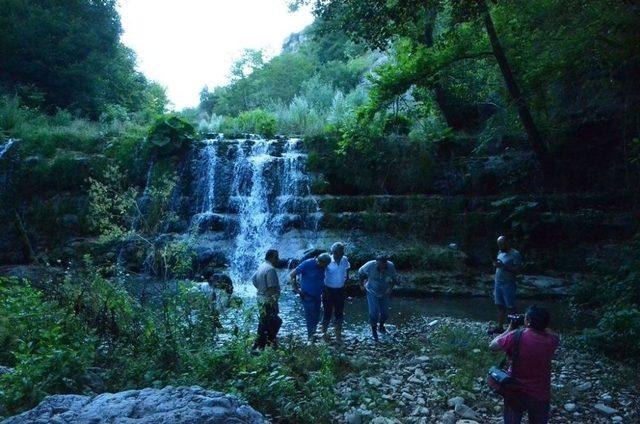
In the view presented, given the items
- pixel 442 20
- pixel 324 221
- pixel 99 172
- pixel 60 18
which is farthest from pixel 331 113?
pixel 60 18

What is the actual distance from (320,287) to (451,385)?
9.06 feet

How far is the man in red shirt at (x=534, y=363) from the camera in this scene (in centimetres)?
436

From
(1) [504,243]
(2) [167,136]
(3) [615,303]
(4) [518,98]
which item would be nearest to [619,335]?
(3) [615,303]

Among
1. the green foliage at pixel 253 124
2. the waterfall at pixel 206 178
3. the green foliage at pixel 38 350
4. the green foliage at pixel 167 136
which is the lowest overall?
the green foliage at pixel 38 350

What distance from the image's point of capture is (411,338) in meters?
9.54

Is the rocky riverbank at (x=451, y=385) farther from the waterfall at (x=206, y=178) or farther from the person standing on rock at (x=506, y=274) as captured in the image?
the waterfall at (x=206, y=178)

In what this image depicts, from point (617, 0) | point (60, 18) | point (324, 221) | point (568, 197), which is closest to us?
point (617, 0)

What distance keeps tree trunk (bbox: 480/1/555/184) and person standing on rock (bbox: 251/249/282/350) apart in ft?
34.7

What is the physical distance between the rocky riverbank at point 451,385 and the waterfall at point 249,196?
967 cm

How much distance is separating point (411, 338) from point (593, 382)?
3289mm

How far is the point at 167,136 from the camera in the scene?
68.9 feet

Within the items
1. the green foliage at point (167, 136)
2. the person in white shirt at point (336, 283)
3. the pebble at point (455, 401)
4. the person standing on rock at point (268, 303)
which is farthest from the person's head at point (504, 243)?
the green foliage at point (167, 136)

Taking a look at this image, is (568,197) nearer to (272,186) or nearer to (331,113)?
(272,186)

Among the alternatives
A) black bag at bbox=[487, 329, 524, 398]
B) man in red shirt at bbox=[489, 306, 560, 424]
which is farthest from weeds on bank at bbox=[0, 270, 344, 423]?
man in red shirt at bbox=[489, 306, 560, 424]
